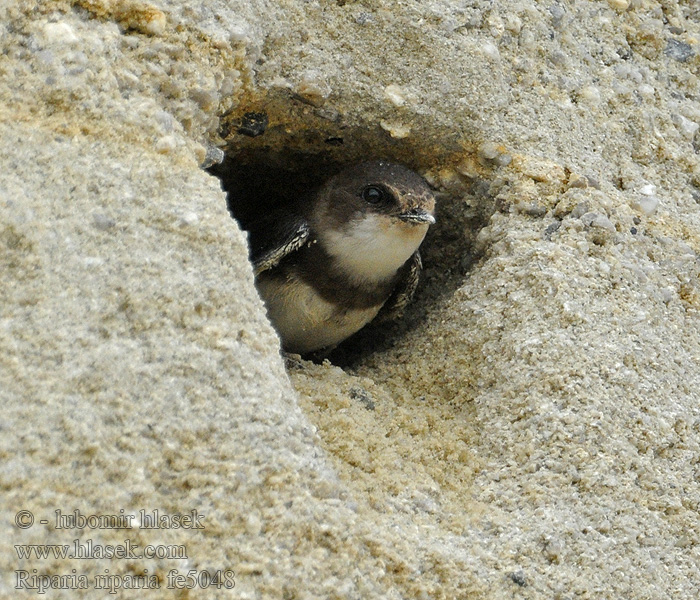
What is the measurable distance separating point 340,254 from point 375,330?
1.56ft

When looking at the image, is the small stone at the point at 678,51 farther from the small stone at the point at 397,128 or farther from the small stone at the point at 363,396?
the small stone at the point at 363,396

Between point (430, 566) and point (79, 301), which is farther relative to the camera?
point (430, 566)

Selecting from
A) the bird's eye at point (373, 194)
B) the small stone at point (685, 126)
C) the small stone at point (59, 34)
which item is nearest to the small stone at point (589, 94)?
the small stone at point (685, 126)

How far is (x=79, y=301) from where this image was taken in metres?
1.69

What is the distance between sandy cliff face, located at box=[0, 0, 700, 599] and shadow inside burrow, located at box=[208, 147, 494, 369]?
16 mm

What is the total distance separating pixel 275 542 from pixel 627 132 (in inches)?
74.4

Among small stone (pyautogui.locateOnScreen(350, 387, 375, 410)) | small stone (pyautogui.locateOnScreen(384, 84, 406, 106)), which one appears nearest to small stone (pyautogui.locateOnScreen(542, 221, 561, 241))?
small stone (pyautogui.locateOnScreen(384, 84, 406, 106))

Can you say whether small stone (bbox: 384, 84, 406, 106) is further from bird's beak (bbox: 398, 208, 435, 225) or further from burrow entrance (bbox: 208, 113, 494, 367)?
bird's beak (bbox: 398, 208, 435, 225)

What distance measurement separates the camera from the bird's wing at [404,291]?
3.24 meters

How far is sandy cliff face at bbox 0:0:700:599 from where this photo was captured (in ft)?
5.27

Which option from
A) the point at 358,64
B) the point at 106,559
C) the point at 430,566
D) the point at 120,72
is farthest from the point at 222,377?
the point at 358,64

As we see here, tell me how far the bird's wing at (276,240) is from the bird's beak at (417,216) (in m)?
0.38

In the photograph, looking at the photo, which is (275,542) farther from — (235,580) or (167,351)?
(167,351)

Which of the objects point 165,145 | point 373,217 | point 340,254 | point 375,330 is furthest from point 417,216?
point 165,145
